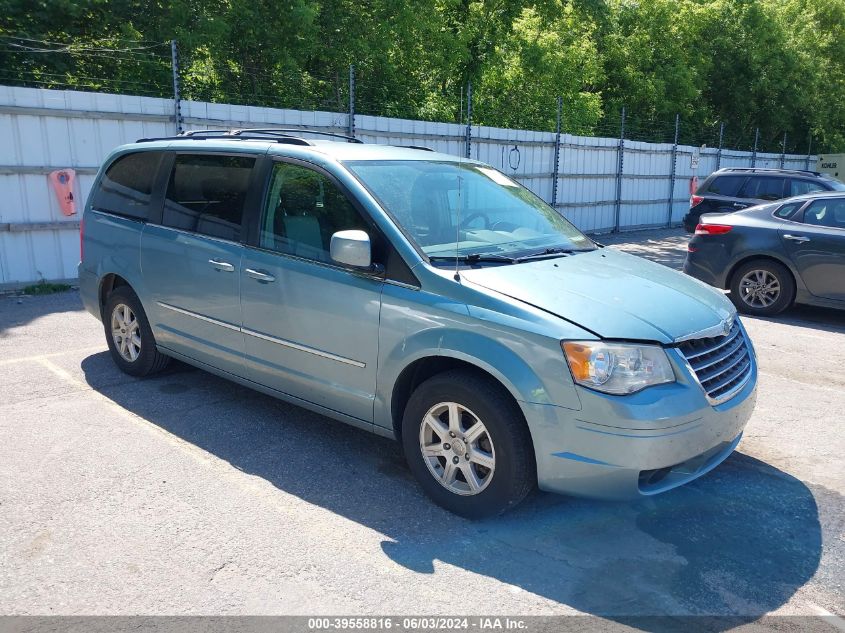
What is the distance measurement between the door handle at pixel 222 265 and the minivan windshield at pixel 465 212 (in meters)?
1.03

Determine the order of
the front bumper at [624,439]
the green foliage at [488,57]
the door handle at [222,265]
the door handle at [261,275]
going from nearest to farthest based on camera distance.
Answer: the front bumper at [624,439], the door handle at [261,275], the door handle at [222,265], the green foliage at [488,57]

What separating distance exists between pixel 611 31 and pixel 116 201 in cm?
2671

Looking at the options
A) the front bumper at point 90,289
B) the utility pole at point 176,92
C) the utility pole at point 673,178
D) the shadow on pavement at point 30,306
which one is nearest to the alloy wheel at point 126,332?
the front bumper at point 90,289

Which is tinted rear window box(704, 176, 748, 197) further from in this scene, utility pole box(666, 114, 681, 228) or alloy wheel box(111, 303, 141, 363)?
alloy wheel box(111, 303, 141, 363)

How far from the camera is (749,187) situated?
12.9 metres

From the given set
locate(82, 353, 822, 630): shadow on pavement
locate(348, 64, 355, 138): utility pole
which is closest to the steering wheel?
locate(82, 353, 822, 630): shadow on pavement

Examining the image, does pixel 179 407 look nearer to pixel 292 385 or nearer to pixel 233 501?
pixel 292 385

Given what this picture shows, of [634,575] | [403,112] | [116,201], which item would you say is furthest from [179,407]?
[403,112]

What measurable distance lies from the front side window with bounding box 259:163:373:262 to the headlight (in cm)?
138

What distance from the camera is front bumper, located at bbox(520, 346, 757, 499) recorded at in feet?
10.7

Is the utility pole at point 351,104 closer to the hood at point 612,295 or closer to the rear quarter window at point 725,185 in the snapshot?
the rear quarter window at point 725,185

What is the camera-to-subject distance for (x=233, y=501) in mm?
3854

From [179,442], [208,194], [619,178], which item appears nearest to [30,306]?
[208,194]

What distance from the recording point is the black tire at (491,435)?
345cm
